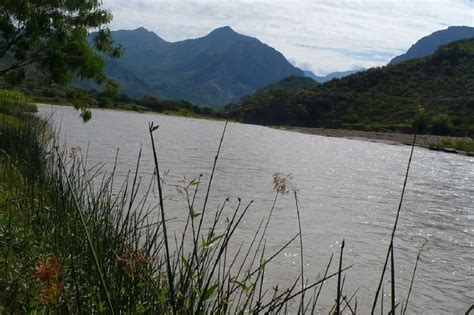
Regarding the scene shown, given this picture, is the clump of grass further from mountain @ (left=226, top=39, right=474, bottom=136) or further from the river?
mountain @ (left=226, top=39, right=474, bottom=136)

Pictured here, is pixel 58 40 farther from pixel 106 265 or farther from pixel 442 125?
pixel 442 125

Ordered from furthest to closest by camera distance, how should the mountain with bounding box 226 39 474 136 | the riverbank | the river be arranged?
the mountain with bounding box 226 39 474 136 < the riverbank < the river

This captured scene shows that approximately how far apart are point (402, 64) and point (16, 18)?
122094 millimetres

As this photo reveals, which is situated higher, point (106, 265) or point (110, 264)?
point (110, 264)

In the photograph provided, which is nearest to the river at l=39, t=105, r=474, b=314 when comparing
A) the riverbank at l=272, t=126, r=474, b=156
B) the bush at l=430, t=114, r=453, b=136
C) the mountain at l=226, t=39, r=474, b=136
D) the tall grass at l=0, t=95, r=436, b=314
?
the tall grass at l=0, t=95, r=436, b=314

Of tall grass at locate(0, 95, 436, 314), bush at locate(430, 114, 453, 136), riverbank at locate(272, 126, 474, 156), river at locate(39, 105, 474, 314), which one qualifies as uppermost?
bush at locate(430, 114, 453, 136)

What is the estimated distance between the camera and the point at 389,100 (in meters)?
102

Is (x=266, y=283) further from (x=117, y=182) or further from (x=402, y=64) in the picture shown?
(x=402, y=64)

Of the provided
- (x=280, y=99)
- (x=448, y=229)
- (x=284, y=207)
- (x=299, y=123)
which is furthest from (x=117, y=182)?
(x=280, y=99)

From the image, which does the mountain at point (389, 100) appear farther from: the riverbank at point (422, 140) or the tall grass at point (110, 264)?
the tall grass at point (110, 264)

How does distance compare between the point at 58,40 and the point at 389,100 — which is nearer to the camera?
the point at 58,40

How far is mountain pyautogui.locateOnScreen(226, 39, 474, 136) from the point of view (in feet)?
279

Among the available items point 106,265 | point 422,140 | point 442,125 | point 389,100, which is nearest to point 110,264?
point 106,265

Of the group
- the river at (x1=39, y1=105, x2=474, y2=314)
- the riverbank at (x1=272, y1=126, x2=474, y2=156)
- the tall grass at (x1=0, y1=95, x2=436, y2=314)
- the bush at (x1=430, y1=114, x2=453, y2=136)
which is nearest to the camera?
the tall grass at (x1=0, y1=95, x2=436, y2=314)
